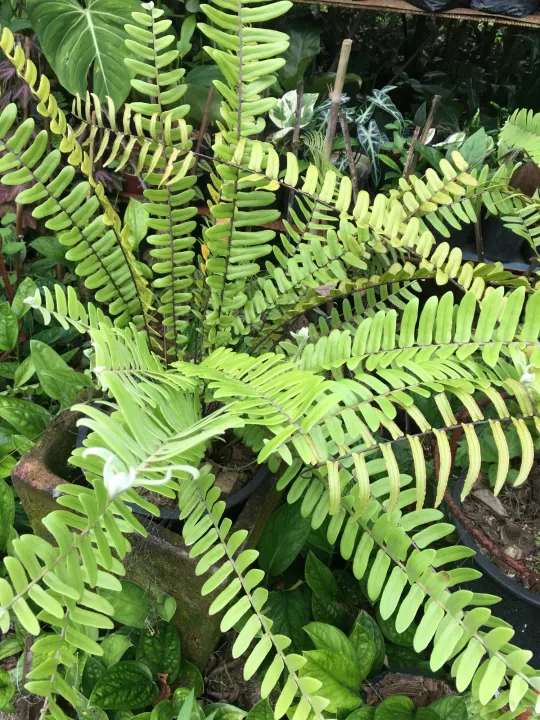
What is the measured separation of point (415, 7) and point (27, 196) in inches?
53.8

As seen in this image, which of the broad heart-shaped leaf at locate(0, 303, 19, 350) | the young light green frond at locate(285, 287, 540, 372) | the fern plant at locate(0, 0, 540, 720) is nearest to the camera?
the fern plant at locate(0, 0, 540, 720)

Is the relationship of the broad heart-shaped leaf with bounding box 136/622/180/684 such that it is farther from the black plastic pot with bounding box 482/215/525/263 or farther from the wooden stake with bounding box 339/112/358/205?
the black plastic pot with bounding box 482/215/525/263

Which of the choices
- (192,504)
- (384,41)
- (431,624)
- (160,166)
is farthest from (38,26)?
(384,41)

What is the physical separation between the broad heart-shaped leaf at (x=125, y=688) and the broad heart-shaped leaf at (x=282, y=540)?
267 mm

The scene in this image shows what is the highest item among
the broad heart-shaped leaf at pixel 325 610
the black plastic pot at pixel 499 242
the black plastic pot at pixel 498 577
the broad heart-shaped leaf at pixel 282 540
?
the black plastic pot at pixel 499 242

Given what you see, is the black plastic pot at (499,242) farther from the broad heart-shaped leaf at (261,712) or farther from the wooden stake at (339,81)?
the broad heart-shaped leaf at (261,712)

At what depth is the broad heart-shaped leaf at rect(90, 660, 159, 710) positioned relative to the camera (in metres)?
0.87

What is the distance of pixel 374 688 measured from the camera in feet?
3.06

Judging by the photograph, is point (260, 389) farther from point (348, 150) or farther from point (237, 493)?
point (348, 150)

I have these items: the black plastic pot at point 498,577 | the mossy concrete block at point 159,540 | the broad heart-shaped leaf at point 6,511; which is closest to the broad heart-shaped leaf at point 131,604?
the mossy concrete block at point 159,540

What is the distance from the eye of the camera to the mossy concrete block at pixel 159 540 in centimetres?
85

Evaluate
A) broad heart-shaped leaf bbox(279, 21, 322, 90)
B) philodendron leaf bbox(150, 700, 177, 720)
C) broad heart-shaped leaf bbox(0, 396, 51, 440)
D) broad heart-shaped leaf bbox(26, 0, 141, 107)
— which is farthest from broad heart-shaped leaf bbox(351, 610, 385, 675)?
broad heart-shaped leaf bbox(279, 21, 322, 90)

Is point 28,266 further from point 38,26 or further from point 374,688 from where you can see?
point 374,688

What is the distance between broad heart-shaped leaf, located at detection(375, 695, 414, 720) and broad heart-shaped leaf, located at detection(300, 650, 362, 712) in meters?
0.04
